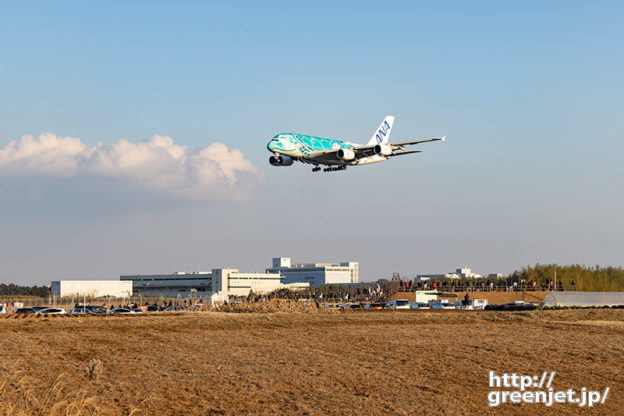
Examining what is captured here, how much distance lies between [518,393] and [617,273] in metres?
117

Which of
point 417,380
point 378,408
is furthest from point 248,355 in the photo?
point 378,408

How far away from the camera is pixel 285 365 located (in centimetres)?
2364

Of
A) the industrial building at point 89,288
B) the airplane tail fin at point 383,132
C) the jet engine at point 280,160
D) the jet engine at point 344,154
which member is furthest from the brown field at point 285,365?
the industrial building at point 89,288

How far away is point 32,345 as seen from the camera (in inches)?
1091

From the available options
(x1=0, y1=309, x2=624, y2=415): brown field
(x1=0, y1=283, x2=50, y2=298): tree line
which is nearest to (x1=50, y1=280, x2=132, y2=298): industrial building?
(x1=0, y1=283, x2=50, y2=298): tree line

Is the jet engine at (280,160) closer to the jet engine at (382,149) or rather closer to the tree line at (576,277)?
the jet engine at (382,149)

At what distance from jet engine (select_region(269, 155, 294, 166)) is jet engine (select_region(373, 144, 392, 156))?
24.9ft

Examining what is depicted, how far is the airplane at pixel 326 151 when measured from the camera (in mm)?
62406

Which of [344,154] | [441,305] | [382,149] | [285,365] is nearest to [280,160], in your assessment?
[344,154]

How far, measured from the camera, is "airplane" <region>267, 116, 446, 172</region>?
62.4 metres

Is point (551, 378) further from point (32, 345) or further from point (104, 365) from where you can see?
point (32, 345)

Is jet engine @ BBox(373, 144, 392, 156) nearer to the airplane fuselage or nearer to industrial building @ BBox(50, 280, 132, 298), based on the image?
the airplane fuselage

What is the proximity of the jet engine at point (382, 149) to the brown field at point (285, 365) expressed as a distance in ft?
86.8

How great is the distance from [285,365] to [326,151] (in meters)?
41.0
